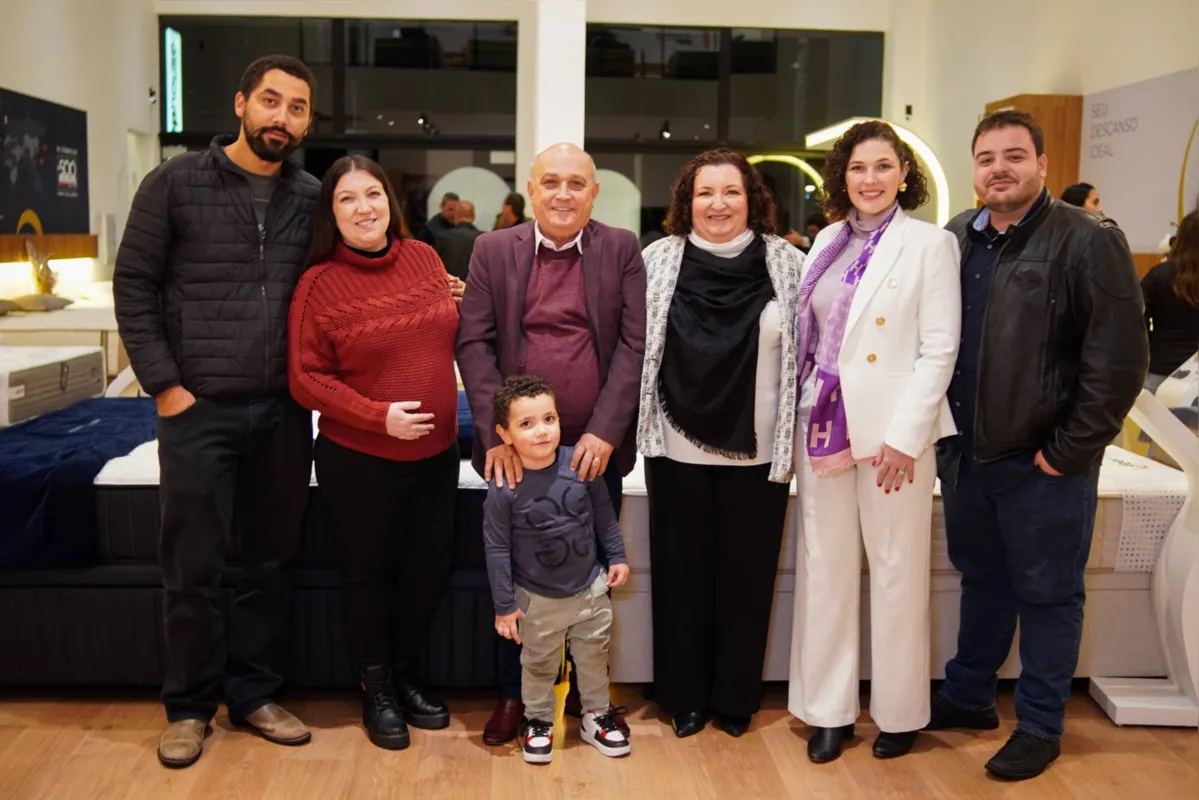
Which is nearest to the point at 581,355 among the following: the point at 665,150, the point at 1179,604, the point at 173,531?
the point at 173,531

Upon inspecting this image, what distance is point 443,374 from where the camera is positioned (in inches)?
107

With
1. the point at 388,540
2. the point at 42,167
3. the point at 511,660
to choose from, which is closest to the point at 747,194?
the point at 388,540

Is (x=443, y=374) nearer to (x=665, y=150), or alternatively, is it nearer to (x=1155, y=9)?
(x=1155, y=9)

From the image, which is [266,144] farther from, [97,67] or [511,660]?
[97,67]

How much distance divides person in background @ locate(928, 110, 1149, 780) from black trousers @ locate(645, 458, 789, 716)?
1.60 ft

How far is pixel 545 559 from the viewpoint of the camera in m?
2.64

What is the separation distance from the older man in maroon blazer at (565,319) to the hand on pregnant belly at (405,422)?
0.13 m

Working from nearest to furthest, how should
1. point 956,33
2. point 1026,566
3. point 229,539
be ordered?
point 1026,566, point 229,539, point 956,33

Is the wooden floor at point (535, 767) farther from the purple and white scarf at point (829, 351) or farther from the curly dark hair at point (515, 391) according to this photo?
the curly dark hair at point (515, 391)

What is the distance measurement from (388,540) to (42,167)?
18.5ft

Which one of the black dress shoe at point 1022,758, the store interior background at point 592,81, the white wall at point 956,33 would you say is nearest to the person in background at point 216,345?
the black dress shoe at point 1022,758

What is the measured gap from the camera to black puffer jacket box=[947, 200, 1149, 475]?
2.49 meters

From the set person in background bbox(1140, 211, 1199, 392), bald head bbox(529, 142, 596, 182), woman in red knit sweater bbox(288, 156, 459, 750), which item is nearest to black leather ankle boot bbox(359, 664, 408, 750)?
woman in red knit sweater bbox(288, 156, 459, 750)

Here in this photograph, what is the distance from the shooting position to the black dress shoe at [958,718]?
2.95 metres
